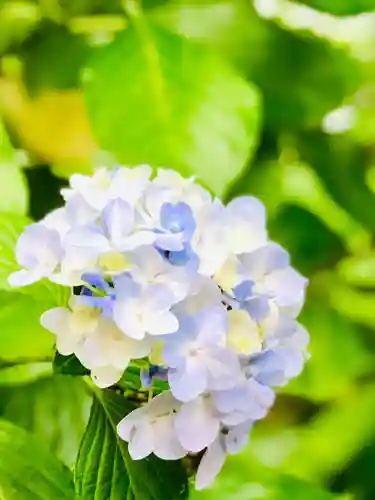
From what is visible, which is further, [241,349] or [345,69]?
[345,69]

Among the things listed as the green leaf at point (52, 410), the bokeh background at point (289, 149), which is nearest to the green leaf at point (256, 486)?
the bokeh background at point (289, 149)

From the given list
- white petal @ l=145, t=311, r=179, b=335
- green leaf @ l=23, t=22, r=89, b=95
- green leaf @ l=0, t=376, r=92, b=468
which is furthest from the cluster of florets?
green leaf @ l=23, t=22, r=89, b=95

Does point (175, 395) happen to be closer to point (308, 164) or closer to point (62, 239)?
point (62, 239)

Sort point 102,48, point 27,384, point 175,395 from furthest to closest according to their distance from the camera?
1. point 102,48
2. point 27,384
3. point 175,395

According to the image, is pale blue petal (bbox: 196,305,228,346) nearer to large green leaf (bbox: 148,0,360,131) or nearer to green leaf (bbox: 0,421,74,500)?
green leaf (bbox: 0,421,74,500)

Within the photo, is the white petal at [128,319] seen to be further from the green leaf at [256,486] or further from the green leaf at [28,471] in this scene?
the green leaf at [256,486]

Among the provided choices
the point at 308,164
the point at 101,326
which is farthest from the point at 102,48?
the point at 101,326
